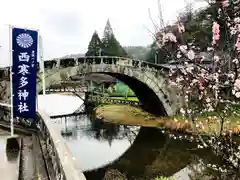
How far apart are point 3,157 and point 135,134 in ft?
51.2

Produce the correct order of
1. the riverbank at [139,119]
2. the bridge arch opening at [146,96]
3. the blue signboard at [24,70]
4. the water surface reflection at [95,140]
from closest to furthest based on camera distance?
the blue signboard at [24,70] → the water surface reflection at [95,140] → the riverbank at [139,119] → the bridge arch opening at [146,96]

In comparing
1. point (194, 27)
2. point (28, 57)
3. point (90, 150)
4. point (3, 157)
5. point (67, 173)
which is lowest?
point (90, 150)

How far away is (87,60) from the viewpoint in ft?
77.4

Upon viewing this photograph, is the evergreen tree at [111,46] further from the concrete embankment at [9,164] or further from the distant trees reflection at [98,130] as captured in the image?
the concrete embankment at [9,164]

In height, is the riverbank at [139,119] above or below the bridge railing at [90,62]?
below

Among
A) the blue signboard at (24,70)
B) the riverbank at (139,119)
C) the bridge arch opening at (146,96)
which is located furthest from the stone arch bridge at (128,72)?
→ the blue signboard at (24,70)

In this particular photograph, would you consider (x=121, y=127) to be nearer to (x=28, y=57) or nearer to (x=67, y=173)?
(x=28, y=57)

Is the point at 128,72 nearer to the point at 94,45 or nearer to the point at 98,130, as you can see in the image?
the point at 98,130

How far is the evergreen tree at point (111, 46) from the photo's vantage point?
52778 millimetres

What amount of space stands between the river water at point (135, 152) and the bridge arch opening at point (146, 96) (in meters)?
4.29

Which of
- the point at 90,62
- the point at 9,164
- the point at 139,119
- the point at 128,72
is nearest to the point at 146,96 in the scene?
the point at 139,119

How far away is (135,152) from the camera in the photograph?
17859 mm

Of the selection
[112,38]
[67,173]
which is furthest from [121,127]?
[112,38]

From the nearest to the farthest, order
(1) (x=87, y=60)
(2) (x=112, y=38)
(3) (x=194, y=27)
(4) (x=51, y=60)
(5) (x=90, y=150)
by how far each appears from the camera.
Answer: (5) (x=90, y=150)
(4) (x=51, y=60)
(1) (x=87, y=60)
(3) (x=194, y=27)
(2) (x=112, y=38)
